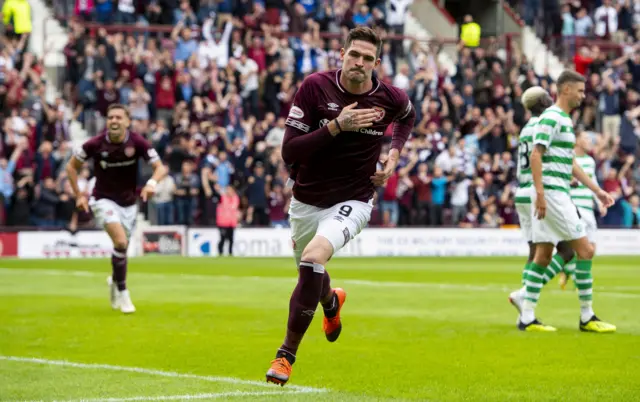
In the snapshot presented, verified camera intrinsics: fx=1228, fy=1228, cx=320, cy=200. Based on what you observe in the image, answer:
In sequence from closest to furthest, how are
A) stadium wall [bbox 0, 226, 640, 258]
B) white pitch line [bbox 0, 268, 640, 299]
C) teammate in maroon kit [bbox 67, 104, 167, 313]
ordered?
teammate in maroon kit [bbox 67, 104, 167, 313], white pitch line [bbox 0, 268, 640, 299], stadium wall [bbox 0, 226, 640, 258]

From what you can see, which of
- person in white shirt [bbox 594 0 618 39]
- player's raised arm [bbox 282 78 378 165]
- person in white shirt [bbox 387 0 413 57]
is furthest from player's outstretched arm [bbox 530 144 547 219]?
person in white shirt [bbox 594 0 618 39]

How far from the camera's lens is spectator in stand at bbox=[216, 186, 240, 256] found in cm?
3116

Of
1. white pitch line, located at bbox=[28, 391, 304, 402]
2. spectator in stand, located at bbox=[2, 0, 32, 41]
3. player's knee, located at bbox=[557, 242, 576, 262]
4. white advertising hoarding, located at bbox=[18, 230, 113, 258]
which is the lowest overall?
white advertising hoarding, located at bbox=[18, 230, 113, 258]

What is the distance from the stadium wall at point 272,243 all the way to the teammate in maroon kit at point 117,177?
638 inches

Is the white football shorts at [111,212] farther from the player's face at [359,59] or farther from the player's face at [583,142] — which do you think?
the player's face at [359,59]

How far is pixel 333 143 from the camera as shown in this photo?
873 centimetres

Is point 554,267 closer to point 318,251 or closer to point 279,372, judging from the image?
point 318,251

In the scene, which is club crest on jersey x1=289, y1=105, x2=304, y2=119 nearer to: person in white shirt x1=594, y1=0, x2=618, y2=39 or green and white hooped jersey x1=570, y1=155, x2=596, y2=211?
green and white hooped jersey x1=570, y1=155, x2=596, y2=211

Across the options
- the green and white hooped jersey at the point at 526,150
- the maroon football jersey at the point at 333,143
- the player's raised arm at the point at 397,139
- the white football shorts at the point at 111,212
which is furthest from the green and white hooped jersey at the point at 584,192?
the maroon football jersey at the point at 333,143

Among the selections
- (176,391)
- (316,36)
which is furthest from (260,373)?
(316,36)

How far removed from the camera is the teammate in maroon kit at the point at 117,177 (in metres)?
14.8

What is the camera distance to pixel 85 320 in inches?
540

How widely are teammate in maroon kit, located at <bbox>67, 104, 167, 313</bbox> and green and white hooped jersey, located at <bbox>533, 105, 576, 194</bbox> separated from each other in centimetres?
481

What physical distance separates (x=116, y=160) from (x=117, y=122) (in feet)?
1.61
